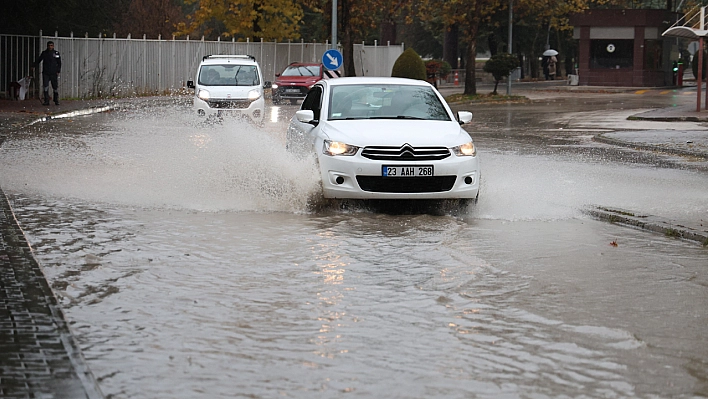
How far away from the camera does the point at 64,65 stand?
4047 centimetres

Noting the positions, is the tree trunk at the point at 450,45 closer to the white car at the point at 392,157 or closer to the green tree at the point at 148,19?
the green tree at the point at 148,19

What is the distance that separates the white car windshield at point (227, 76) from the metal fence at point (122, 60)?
12561 mm

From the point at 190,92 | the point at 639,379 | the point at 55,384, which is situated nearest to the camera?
the point at 55,384

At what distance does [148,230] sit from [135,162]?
684 centimetres

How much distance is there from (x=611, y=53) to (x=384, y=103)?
2041 inches

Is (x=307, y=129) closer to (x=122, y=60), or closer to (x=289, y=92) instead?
(x=289, y=92)

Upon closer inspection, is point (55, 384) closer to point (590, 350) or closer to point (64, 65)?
point (590, 350)

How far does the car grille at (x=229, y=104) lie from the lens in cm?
2670

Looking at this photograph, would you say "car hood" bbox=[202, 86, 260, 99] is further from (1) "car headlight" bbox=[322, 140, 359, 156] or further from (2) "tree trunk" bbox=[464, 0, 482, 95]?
(2) "tree trunk" bbox=[464, 0, 482, 95]

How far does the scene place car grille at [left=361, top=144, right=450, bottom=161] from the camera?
460 inches

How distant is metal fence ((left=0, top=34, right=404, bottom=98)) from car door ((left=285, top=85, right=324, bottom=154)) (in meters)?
25.7

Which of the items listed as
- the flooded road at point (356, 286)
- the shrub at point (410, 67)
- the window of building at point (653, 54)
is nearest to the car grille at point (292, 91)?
the shrub at point (410, 67)

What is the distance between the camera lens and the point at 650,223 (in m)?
11.4

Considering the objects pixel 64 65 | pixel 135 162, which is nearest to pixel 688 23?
pixel 64 65
